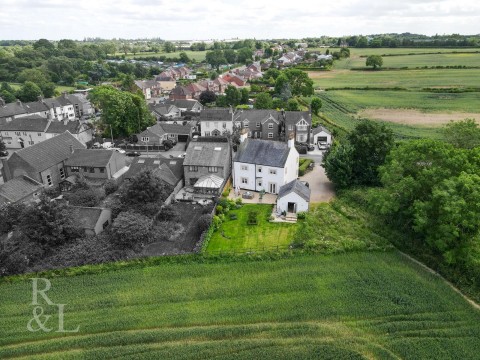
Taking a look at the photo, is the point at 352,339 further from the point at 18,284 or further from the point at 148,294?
the point at 18,284

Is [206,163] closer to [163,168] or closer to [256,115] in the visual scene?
[163,168]

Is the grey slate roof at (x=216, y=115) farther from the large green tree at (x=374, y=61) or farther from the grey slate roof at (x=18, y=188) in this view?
the large green tree at (x=374, y=61)

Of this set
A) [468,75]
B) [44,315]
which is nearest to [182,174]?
[44,315]

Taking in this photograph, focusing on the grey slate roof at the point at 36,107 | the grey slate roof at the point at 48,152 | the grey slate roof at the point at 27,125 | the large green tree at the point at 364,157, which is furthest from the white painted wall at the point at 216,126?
the grey slate roof at the point at 36,107

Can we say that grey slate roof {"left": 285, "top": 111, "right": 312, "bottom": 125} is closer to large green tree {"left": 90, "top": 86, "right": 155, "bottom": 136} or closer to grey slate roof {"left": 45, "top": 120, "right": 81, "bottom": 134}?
large green tree {"left": 90, "top": 86, "right": 155, "bottom": 136}

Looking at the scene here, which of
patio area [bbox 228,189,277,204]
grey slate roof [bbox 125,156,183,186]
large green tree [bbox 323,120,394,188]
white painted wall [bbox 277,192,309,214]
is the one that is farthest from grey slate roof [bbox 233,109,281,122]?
white painted wall [bbox 277,192,309,214]

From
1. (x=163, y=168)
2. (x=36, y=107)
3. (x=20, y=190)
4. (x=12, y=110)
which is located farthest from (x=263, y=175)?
(x=36, y=107)
